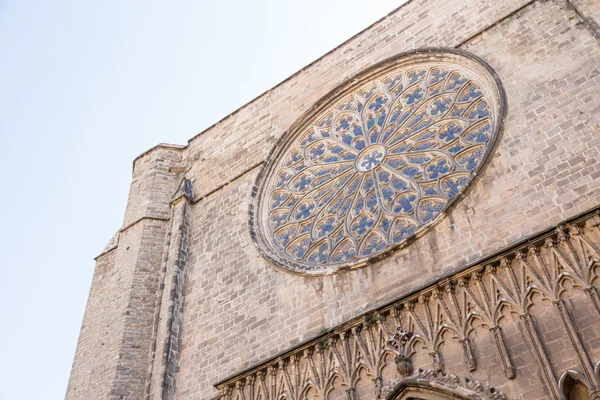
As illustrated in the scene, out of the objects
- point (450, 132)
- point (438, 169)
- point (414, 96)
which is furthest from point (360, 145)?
point (438, 169)

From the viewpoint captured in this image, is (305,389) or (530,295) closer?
(530,295)

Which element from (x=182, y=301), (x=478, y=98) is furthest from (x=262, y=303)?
(x=478, y=98)

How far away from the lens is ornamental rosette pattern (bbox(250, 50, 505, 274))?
325 inches

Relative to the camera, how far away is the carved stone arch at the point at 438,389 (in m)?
5.82

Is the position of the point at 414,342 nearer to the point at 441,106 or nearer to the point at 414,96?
the point at 441,106

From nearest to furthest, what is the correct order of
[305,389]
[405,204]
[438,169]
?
[305,389] < [405,204] < [438,169]

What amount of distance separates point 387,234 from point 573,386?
10.2ft

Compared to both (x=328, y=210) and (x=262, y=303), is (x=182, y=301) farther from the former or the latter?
(x=328, y=210)

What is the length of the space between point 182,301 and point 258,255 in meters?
1.33

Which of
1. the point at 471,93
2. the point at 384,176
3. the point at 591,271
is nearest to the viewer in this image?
the point at 591,271

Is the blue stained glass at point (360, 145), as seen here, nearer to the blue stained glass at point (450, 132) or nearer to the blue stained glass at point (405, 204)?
the blue stained glass at point (450, 132)

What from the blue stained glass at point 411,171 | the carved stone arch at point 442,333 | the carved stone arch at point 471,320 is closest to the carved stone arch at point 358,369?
the carved stone arch at point 442,333

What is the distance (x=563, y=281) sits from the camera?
6031 mm

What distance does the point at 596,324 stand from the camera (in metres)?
5.62
